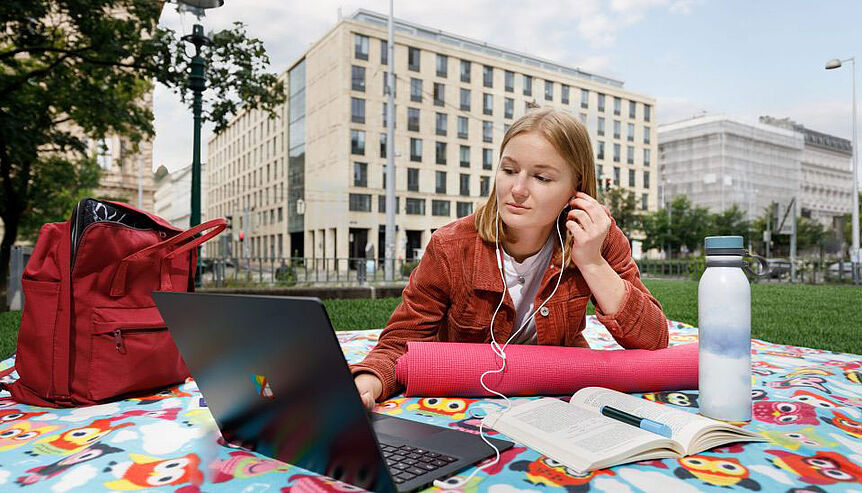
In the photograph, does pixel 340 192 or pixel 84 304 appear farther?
pixel 340 192

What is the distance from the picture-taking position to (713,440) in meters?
1.12

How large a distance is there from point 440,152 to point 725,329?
2967cm

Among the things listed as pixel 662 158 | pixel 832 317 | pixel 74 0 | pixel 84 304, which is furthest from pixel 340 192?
pixel 662 158

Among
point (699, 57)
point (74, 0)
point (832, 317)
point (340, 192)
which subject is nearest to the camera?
point (832, 317)

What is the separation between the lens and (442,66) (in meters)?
30.4

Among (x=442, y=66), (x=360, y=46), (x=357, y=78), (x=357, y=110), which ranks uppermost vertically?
(x=442, y=66)

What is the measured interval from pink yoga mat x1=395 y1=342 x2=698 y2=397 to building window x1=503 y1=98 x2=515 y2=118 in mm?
32255

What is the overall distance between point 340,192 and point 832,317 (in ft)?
80.5

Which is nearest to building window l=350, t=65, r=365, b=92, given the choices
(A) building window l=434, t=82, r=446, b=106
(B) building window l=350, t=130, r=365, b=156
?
(B) building window l=350, t=130, r=365, b=156

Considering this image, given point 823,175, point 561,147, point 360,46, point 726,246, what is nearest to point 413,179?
point 360,46

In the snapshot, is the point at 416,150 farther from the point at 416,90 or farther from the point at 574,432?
the point at 574,432

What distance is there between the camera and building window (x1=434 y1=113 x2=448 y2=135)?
98.9ft

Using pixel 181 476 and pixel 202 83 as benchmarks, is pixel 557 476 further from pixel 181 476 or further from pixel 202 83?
pixel 202 83

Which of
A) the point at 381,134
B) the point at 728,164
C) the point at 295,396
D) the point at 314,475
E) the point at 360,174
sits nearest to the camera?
the point at 295,396
